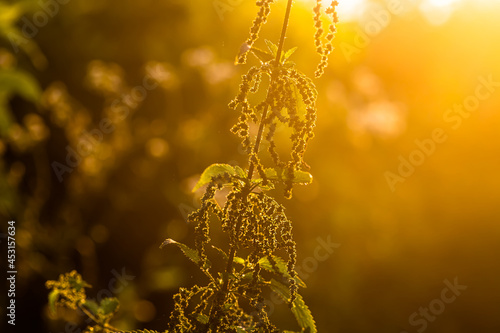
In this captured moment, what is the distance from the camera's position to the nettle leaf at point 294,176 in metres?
1.75

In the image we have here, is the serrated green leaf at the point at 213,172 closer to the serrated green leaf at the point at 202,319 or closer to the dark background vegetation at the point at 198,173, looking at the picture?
the serrated green leaf at the point at 202,319

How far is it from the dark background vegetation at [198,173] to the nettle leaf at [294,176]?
3673 millimetres

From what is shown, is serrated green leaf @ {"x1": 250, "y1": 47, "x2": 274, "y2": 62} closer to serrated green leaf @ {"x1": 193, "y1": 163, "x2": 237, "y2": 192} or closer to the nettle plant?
the nettle plant

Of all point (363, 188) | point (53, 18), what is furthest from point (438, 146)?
point (53, 18)

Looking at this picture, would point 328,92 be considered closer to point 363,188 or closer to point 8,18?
point 363,188

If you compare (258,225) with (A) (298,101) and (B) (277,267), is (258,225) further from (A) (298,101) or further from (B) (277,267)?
A: (A) (298,101)

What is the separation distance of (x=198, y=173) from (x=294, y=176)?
449 cm

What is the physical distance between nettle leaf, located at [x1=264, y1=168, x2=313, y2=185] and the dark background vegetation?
12.1 ft

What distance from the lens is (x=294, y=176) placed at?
1762 mm

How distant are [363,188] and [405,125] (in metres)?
1.51

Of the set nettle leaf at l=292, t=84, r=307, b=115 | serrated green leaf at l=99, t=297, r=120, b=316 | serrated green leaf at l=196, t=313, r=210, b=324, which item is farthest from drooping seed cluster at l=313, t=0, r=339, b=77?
serrated green leaf at l=99, t=297, r=120, b=316

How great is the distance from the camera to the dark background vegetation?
19.0 feet

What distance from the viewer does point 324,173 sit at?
269 inches

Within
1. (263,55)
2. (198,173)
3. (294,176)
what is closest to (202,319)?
(294,176)
